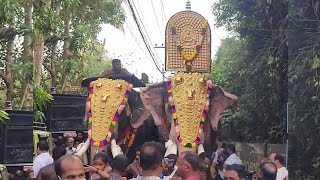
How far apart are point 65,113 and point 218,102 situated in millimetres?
2033

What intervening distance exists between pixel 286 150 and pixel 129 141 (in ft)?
6.98

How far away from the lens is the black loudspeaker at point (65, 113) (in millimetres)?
7582

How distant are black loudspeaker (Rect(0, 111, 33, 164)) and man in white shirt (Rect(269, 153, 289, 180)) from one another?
282 centimetres

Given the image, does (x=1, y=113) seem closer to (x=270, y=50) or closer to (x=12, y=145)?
(x=12, y=145)

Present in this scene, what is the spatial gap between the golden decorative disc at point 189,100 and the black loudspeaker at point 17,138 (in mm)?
1722

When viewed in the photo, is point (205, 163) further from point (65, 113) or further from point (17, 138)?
point (65, 113)

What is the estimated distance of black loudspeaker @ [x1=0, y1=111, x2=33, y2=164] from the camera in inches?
268

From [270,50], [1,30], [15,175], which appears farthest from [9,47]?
[270,50]

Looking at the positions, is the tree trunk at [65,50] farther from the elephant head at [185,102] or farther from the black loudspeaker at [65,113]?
the elephant head at [185,102]

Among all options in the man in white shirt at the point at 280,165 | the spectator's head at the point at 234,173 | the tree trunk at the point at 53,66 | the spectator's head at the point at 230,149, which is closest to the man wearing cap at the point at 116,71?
the tree trunk at the point at 53,66

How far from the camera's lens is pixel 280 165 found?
5527 millimetres

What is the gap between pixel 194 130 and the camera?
660 cm

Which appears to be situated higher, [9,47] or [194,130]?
[9,47]

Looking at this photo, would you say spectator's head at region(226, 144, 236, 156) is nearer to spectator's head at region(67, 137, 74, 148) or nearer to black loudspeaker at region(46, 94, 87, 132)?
spectator's head at region(67, 137, 74, 148)
